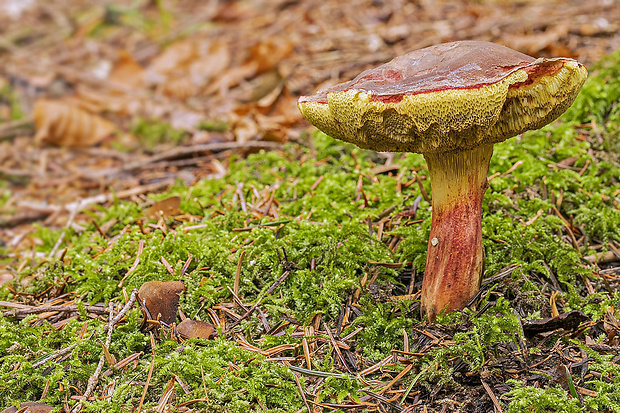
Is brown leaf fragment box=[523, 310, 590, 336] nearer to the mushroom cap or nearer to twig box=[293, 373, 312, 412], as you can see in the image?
the mushroom cap

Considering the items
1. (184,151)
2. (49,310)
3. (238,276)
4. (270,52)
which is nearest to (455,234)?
(238,276)

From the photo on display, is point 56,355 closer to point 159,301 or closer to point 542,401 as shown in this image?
point 159,301

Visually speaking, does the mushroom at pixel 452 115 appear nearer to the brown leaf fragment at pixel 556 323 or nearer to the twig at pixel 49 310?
the brown leaf fragment at pixel 556 323

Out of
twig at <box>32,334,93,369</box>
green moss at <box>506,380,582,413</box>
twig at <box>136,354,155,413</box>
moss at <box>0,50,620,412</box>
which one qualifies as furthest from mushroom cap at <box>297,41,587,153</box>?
twig at <box>32,334,93,369</box>

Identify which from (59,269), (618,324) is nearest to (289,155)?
(59,269)

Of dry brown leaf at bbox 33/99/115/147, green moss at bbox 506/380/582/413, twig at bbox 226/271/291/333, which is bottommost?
green moss at bbox 506/380/582/413

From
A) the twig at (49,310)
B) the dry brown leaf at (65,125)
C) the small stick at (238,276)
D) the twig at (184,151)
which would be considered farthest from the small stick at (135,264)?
the dry brown leaf at (65,125)
